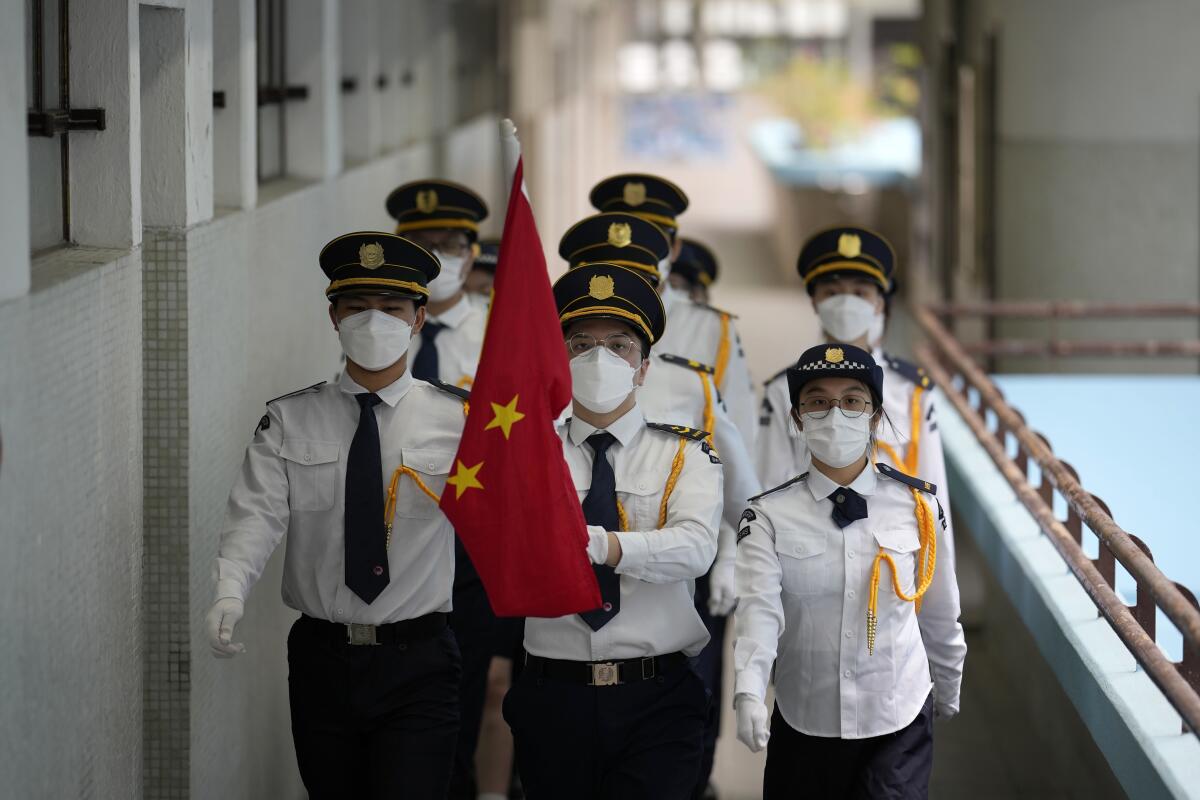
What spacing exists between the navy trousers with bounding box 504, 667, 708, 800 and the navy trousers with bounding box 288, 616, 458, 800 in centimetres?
21

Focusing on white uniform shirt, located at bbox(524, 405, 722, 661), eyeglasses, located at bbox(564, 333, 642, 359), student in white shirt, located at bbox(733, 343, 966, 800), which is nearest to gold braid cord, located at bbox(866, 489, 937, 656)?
student in white shirt, located at bbox(733, 343, 966, 800)

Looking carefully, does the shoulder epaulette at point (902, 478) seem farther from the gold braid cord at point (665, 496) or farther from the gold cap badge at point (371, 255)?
the gold cap badge at point (371, 255)

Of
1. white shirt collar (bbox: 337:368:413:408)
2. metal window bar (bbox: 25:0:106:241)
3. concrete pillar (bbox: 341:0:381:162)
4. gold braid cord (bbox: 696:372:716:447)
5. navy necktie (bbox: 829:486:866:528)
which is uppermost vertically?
concrete pillar (bbox: 341:0:381:162)

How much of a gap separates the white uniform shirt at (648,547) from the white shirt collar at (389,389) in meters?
0.40

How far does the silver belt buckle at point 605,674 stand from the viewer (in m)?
3.97

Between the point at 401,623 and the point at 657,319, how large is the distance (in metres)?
0.94

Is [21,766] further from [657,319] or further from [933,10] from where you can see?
[933,10]

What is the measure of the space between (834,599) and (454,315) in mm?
2159

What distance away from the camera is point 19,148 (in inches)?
137

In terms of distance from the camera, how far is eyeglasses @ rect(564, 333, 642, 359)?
418 cm

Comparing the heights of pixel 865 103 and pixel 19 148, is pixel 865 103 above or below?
above

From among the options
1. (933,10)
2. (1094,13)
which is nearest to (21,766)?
(1094,13)

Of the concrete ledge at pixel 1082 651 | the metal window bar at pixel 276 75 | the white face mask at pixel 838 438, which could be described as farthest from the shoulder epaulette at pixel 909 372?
the metal window bar at pixel 276 75

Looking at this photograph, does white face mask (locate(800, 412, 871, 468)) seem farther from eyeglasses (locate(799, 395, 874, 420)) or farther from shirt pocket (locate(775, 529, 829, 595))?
shirt pocket (locate(775, 529, 829, 595))
